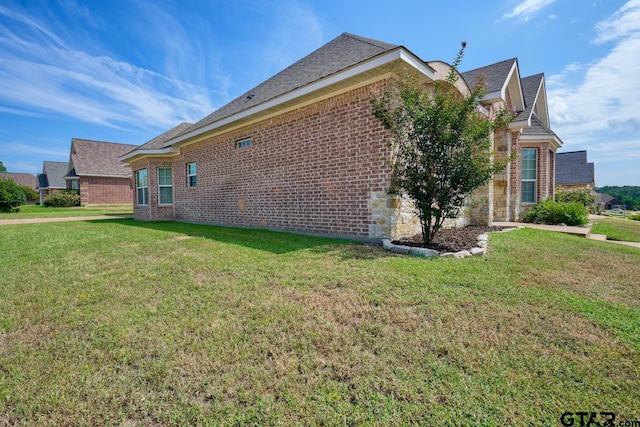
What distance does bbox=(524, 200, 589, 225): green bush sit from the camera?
1016cm

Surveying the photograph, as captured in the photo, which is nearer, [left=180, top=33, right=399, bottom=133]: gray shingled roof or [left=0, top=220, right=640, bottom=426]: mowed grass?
[left=0, top=220, right=640, bottom=426]: mowed grass

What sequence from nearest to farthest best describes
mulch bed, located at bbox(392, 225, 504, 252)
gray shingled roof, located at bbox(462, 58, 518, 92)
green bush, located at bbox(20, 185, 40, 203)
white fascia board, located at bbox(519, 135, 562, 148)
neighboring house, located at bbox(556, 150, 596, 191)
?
mulch bed, located at bbox(392, 225, 504, 252) → gray shingled roof, located at bbox(462, 58, 518, 92) → white fascia board, located at bbox(519, 135, 562, 148) → neighboring house, located at bbox(556, 150, 596, 191) → green bush, located at bbox(20, 185, 40, 203)

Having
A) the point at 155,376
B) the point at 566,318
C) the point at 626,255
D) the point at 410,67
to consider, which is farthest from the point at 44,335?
the point at 626,255

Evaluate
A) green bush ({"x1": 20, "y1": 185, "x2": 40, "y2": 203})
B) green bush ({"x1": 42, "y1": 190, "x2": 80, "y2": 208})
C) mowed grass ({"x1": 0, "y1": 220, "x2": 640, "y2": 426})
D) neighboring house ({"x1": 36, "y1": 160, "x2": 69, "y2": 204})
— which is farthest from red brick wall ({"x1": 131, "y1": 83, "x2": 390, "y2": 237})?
green bush ({"x1": 20, "y1": 185, "x2": 40, "y2": 203})

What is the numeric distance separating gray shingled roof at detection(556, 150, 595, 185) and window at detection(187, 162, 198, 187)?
35374mm

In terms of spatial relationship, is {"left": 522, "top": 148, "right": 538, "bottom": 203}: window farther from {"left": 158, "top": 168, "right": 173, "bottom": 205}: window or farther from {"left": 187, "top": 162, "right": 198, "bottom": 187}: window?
{"left": 158, "top": 168, "right": 173, "bottom": 205}: window

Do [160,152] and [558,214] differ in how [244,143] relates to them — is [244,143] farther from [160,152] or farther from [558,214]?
[558,214]

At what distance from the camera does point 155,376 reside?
2041 mm

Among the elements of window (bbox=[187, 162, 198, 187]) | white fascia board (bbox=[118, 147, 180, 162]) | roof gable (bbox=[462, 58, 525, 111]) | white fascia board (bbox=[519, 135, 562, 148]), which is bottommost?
window (bbox=[187, 162, 198, 187])

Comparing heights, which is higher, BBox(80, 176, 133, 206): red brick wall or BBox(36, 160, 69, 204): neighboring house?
BBox(36, 160, 69, 204): neighboring house

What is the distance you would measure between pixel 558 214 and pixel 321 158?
9.21 m

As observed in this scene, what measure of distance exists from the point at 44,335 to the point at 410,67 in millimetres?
6676

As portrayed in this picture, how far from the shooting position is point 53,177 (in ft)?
124

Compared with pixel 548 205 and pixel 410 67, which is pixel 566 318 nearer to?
pixel 410 67
